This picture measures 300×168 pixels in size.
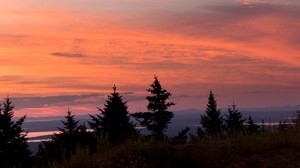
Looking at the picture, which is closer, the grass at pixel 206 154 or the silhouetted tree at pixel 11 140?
the grass at pixel 206 154

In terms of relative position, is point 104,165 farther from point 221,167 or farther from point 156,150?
point 221,167

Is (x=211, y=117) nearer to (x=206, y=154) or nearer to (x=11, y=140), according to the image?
(x=11, y=140)

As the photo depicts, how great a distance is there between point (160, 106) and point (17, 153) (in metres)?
18.7

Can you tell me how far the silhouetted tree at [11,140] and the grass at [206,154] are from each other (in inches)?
1342

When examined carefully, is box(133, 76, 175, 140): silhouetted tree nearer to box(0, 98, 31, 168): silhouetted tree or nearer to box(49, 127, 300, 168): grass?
box(0, 98, 31, 168): silhouetted tree

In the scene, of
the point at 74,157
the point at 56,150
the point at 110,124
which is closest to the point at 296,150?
the point at 74,157

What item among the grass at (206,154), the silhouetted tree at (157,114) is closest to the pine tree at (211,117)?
the silhouetted tree at (157,114)

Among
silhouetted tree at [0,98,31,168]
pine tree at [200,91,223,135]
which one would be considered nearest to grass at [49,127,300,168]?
silhouetted tree at [0,98,31,168]

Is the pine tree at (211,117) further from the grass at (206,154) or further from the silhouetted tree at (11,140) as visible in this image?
the grass at (206,154)

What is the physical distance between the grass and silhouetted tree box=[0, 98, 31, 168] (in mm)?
34093

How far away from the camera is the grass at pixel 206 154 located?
10.1 meters

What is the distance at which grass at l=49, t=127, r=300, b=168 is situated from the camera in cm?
1007

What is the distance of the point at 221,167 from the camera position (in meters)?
9.91

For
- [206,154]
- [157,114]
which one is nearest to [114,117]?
[157,114]
